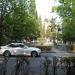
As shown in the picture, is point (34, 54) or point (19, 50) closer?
point (34, 54)

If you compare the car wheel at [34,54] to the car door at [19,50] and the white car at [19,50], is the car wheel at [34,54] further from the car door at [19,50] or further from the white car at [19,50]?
the car door at [19,50]

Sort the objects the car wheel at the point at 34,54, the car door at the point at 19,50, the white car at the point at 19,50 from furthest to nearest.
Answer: the car door at the point at 19,50, the white car at the point at 19,50, the car wheel at the point at 34,54

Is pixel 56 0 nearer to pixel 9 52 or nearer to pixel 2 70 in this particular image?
pixel 2 70

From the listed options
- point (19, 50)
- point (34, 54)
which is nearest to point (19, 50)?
point (19, 50)

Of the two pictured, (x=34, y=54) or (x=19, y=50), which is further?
(x=19, y=50)

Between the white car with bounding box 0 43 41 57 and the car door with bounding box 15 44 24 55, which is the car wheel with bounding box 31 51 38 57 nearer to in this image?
the white car with bounding box 0 43 41 57

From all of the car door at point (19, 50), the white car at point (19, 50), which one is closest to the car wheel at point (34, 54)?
the white car at point (19, 50)

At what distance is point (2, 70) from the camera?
1080 cm

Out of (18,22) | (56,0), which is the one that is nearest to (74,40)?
(18,22)

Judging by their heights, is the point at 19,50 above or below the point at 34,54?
above

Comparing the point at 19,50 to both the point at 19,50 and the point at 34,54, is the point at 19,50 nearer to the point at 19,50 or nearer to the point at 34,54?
the point at 19,50

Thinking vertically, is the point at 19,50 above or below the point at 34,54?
above

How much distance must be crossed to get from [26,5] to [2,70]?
19.3 meters

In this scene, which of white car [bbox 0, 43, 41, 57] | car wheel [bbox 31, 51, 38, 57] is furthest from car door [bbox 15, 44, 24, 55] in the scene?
car wheel [bbox 31, 51, 38, 57]
